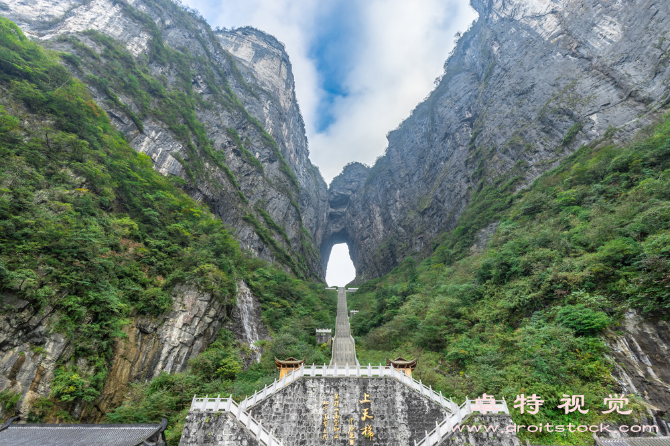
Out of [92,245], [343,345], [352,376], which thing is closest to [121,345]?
[92,245]

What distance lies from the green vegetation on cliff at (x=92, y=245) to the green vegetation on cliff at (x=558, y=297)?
23.2 feet

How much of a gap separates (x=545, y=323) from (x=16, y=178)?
787 inches

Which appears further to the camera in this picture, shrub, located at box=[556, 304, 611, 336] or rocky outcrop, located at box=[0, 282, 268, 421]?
shrub, located at box=[556, 304, 611, 336]

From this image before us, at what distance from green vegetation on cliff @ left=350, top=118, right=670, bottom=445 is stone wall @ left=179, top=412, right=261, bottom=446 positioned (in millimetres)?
6730

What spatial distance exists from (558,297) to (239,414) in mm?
11982

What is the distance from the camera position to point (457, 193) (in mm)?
35906

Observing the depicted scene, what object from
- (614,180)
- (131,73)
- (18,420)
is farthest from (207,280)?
(131,73)

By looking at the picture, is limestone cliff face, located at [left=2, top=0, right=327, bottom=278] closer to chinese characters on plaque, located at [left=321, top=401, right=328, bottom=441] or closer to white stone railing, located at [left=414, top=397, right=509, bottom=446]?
chinese characters on plaque, located at [left=321, top=401, right=328, bottom=441]

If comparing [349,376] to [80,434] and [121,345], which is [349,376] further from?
[121,345]

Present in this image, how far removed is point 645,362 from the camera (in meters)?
7.00

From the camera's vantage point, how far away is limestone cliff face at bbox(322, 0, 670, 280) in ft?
76.1

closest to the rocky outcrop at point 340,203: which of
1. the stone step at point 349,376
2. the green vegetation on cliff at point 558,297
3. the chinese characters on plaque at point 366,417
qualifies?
the green vegetation on cliff at point 558,297

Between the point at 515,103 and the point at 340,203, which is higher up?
the point at 340,203

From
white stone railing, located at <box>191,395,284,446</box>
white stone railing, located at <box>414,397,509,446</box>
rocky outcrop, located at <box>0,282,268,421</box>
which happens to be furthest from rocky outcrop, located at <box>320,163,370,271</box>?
white stone railing, located at <box>191,395,284,446</box>
